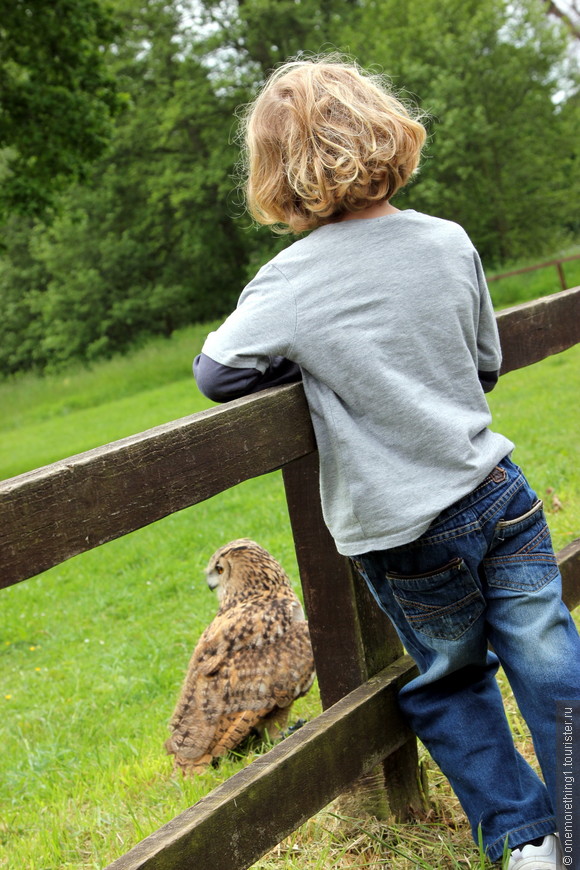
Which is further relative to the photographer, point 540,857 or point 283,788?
point 540,857

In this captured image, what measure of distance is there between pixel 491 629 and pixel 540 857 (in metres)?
0.52

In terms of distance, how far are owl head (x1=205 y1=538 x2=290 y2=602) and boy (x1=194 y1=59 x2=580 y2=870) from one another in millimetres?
1681

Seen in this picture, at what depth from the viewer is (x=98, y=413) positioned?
22.5m

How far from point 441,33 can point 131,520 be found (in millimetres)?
33572

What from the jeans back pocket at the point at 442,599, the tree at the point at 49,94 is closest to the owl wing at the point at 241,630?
the jeans back pocket at the point at 442,599

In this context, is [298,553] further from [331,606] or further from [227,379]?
[227,379]

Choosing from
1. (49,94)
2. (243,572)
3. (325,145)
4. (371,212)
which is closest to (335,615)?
(371,212)

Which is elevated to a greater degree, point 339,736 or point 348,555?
point 348,555

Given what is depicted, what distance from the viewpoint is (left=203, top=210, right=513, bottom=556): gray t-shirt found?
6.43 feet

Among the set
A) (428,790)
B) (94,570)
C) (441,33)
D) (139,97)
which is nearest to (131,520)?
(428,790)

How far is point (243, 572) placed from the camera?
12.7ft

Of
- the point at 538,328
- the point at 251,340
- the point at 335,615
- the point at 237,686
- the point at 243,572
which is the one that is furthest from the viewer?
the point at 243,572

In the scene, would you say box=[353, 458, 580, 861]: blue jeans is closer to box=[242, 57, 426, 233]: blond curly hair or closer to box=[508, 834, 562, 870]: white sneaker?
box=[508, 834, 562, 870]: white sneaker

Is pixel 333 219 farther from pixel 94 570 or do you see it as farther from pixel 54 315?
pixel 54 315
